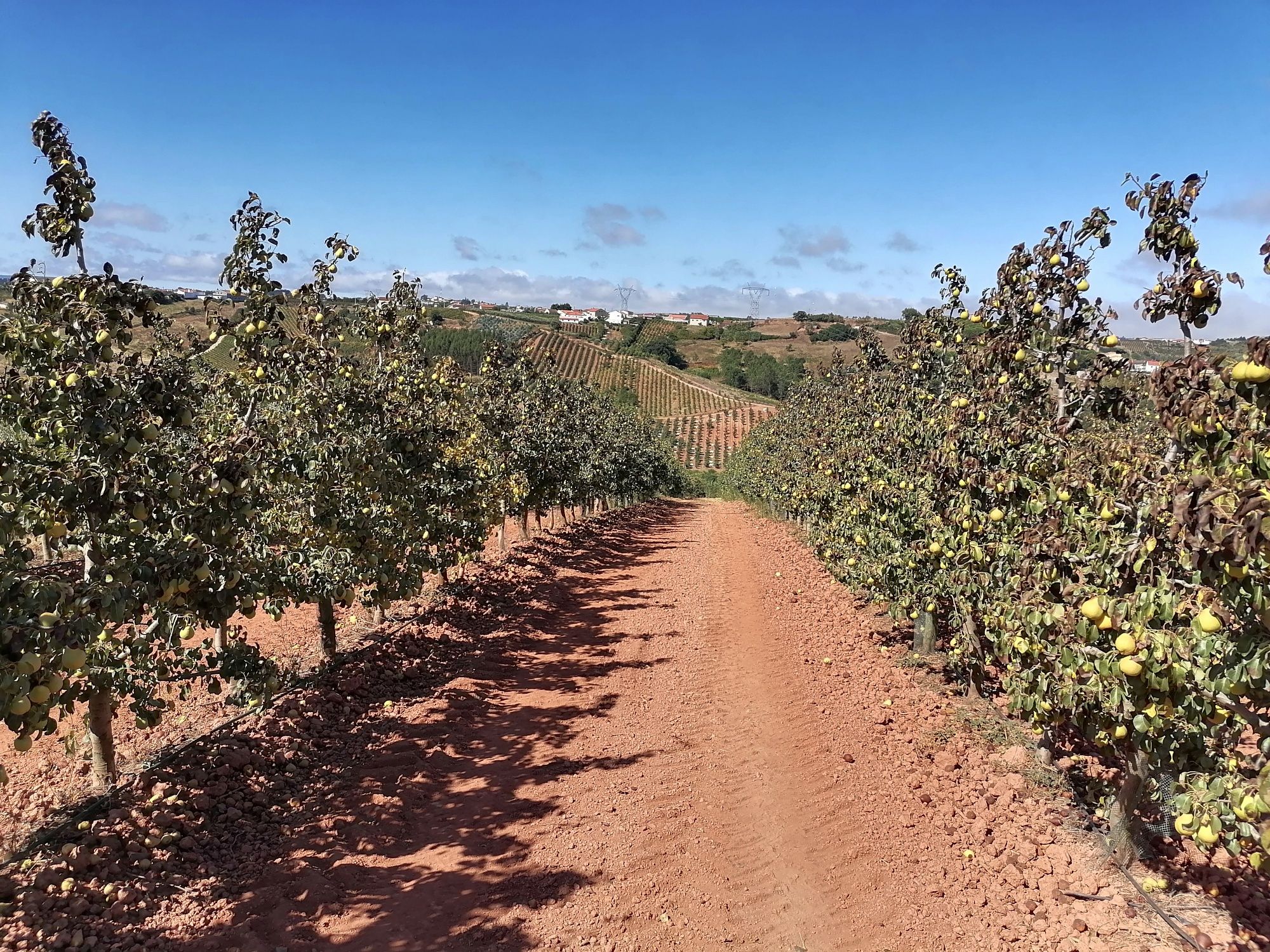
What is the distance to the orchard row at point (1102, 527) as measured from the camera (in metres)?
3.51

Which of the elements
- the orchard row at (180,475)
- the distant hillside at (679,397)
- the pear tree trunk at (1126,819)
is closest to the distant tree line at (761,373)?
the distant hillside at (679,397)

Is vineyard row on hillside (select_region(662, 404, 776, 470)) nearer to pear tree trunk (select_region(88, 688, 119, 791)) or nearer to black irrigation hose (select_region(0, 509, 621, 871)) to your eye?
black irrigation hose (select_region(0, 509, 621, 871))

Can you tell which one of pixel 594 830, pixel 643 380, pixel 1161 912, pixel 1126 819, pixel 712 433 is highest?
pixel 643 380

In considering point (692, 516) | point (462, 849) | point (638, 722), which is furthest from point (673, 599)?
point (692, 516)

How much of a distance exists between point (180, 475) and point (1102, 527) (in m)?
6.51

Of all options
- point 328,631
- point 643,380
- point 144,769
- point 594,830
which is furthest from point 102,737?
point 643,380

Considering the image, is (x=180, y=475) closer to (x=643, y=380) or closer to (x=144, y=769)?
(x=144, y=769)

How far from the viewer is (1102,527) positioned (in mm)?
4840

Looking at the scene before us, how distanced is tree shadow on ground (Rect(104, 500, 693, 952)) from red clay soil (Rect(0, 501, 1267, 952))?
1.0 inches

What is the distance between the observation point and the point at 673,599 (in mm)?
15062

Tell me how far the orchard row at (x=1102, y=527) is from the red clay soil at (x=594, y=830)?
3.55ft

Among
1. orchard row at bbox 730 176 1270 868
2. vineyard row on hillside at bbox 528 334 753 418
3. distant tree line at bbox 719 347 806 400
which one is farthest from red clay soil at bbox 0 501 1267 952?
distant tree line at bbox 719 347 806 400

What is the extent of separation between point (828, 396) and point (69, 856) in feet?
67.9

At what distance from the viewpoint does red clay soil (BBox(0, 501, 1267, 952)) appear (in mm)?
5125
